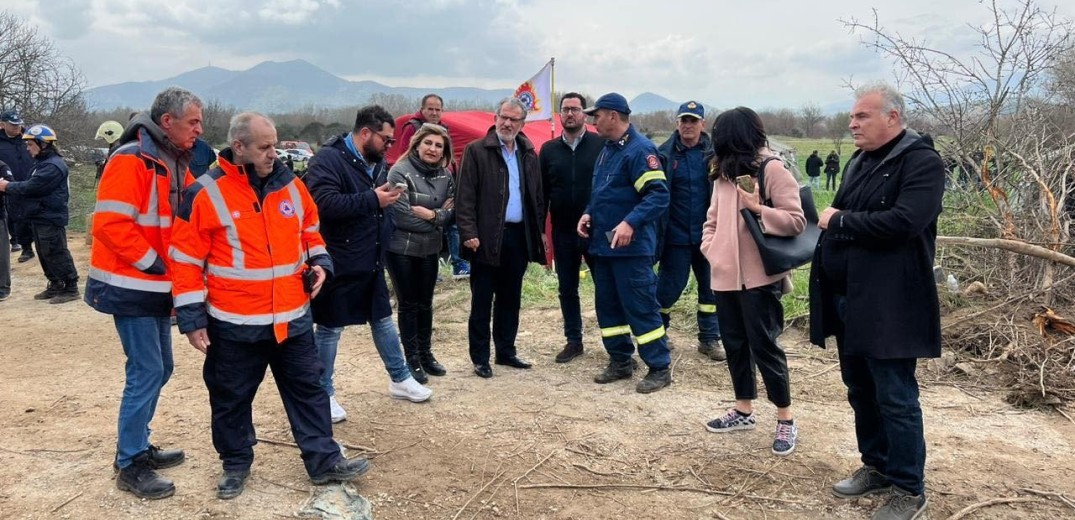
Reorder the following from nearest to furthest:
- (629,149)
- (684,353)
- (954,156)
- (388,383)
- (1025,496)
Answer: (1025,496), (629,149), (388,383), (684,353), (954,156)

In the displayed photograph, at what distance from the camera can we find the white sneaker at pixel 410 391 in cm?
461

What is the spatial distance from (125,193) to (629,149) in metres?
3.00

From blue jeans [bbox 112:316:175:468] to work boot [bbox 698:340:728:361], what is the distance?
156 inches

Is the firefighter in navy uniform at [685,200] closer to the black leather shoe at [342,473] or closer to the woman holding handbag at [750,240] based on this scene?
the woman holding handbag at [750,240]

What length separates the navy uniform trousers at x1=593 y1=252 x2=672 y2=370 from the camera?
4.76m

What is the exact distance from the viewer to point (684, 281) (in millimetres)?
5551

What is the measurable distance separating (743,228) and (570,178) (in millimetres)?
1798

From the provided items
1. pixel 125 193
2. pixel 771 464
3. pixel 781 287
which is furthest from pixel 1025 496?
pixel 125 193

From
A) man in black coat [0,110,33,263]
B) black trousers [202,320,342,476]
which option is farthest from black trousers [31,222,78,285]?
black trousers [202,320,342,476]

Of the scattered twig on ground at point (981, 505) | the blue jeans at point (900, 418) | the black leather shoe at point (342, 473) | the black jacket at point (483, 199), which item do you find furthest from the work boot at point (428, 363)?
the scattered twig on ground at point (981, 505)

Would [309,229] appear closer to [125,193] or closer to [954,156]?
[125,193]

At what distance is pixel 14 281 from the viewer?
869 cm

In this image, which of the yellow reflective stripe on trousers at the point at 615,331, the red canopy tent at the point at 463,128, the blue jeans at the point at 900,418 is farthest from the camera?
the red canopy tent at the point at 463,128

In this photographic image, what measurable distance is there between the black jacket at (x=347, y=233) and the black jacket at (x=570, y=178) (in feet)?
5.11
